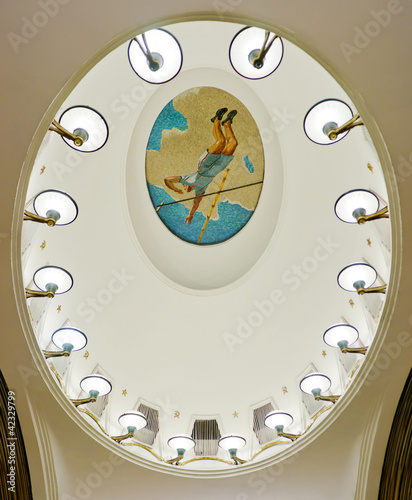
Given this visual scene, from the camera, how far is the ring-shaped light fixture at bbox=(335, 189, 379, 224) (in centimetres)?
638

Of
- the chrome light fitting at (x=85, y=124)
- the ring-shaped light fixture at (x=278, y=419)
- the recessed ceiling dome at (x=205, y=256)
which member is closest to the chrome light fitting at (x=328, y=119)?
the recessed ceiling dome at (x=205, y=256)

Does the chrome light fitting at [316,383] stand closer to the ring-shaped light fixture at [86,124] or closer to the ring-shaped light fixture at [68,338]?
the ring-shaped light fixture at [68,338]

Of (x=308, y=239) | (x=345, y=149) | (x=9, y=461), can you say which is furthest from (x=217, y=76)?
(x=9, y=461)

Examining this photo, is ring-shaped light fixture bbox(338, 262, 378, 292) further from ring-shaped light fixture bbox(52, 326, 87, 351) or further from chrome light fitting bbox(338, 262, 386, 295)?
ring-shaped light fixture bbox(52, 326, 87, 351)

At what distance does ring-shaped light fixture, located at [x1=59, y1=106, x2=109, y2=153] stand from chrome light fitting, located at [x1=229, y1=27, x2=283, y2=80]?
A: 1.67 metres

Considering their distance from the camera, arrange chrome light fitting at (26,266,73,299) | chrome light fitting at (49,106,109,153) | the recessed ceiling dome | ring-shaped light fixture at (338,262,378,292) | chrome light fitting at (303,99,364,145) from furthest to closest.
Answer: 1. the recessed ceiling dome
2. ring-shaped light fixture at (338,262,378,292)
3. chrome light fitting at (26,266,73,299)
4. chrome light fitting at (49,106,109,153)
5. chrome light fitting at (303,99,364,145)

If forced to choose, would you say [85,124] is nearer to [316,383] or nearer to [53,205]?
[53,205]

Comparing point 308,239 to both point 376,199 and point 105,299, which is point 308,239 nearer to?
point 376,199

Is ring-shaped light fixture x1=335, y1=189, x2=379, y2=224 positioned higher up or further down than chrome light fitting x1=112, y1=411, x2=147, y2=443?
higher up

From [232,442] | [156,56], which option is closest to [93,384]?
[232,442]

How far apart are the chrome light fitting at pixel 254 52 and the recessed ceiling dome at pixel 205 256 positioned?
2.28m

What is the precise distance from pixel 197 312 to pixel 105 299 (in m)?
1.82

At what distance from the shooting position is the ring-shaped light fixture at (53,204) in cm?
627

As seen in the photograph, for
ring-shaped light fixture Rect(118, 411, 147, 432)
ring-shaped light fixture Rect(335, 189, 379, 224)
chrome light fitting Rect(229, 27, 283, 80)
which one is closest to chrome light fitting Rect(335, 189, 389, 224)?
ring-shaped light fixture Rect(335, 189, 379, 224)
